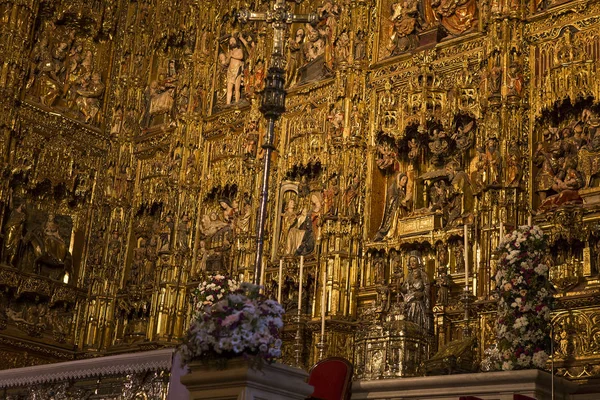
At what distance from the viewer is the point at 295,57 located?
59.0 ft

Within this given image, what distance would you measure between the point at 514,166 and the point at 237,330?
23.6 feet

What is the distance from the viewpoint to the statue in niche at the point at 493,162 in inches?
542

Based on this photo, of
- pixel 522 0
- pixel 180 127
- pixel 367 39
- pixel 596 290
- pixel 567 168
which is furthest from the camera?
pixel 180 127

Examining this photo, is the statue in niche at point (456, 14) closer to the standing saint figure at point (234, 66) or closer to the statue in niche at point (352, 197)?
the statue in niche at point (352, 197)

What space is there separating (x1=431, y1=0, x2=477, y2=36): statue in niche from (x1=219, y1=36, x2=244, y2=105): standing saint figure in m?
4.59

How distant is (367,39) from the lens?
16.7 metres

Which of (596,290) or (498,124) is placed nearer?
(596,290)

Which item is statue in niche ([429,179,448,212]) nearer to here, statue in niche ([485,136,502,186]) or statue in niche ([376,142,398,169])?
statue in niche ([376,142,398,169])

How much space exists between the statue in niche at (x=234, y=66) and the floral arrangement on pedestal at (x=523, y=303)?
348 inches

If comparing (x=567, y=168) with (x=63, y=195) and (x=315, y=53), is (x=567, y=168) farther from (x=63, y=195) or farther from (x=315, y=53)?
(x=63, y=195)

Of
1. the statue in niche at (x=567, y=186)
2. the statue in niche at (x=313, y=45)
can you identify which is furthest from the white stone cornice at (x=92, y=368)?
the statue in niche at (x=313, y=45)

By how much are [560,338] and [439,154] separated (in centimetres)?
395

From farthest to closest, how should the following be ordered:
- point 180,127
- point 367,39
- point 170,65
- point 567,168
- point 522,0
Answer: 1. point 170,65
2. point 180,127
3. point 367,39
4. point 522,0
5. point 567,168

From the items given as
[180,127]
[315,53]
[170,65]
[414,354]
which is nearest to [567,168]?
[414,354]
